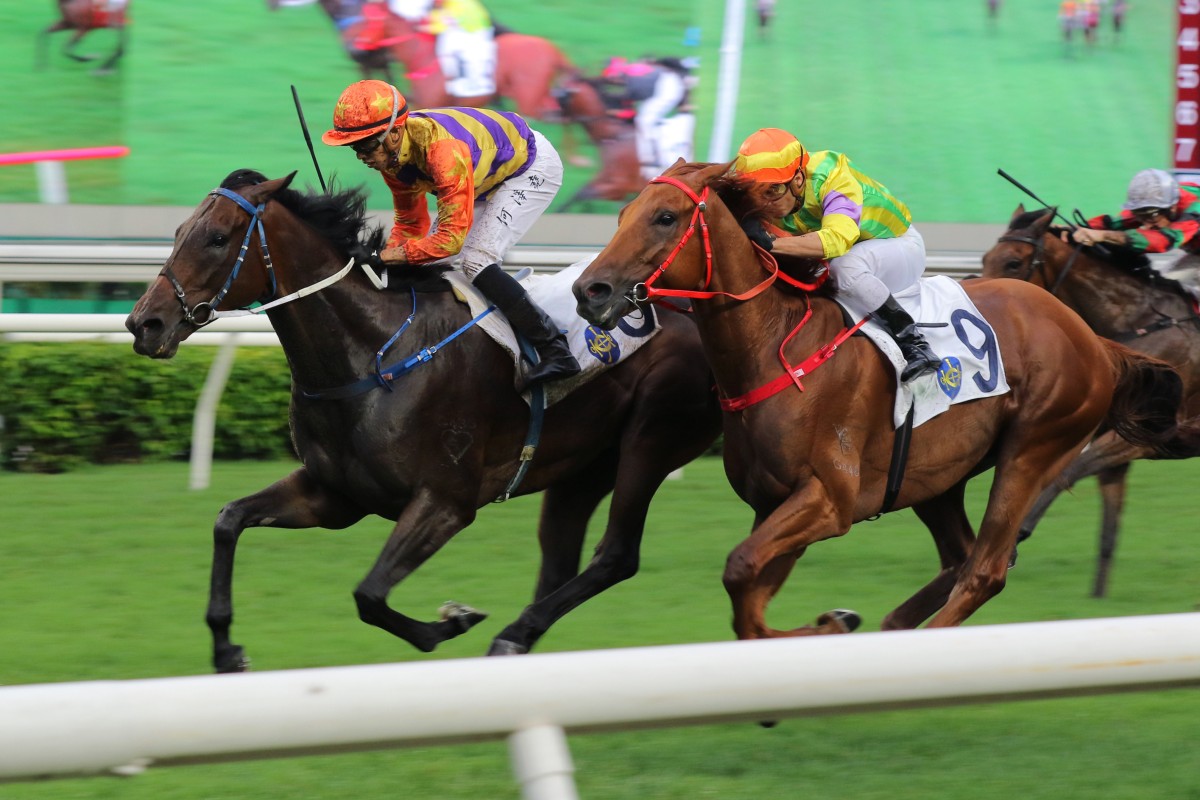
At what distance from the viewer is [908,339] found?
403 cm

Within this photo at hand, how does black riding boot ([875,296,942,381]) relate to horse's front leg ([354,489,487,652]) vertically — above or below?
above

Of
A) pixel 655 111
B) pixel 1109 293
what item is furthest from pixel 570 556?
pixel 655 111

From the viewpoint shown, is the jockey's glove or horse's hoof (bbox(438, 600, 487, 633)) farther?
horse's hoof (bbox(438, 600, 487, 633))

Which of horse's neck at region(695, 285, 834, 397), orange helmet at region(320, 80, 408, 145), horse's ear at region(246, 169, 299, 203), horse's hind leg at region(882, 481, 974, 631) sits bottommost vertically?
horse's hind leg at region(882, 481, 974, 631)

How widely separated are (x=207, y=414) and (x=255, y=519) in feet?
9.89

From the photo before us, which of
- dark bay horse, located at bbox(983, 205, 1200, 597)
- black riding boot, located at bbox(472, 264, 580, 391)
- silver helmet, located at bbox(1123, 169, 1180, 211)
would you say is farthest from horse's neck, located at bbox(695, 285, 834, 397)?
silver helmet, located at bbox(1123, 169, 1180, 211)

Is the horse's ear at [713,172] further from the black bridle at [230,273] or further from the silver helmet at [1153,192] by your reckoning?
the silver helmet at [1153,192]

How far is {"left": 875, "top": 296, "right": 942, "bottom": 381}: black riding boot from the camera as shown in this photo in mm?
3973

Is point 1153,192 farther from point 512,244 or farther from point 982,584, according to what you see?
point 512,244

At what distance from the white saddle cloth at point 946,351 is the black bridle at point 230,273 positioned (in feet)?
5.03

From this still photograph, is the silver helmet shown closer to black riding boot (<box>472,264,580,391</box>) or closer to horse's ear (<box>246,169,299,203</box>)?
black riding boot (<box>472,264,580,391</box>)

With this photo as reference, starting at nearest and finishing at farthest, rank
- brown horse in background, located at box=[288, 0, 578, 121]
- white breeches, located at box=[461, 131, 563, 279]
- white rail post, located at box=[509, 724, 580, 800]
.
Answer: white rail post, located at box=[509, 724, 580, 800]
white breeches, located at box=[461, 131, 563, 279]
brown horse in background, located at box=[288, 0, 578, 121]

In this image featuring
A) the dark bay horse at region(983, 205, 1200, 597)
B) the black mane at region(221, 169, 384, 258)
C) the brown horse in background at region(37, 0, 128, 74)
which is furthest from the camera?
the brown horse in background at region(37, 0, 128, 74)

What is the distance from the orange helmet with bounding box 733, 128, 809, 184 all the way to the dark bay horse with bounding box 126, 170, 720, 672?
2.49 ft
